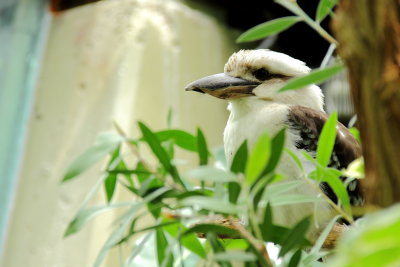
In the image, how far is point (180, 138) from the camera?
85cm

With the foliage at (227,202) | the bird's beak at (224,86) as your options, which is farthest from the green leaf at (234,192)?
the bird's beak at (224,86)

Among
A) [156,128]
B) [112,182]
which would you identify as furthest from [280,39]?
[112,182]

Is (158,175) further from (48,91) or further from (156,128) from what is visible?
(48,91)

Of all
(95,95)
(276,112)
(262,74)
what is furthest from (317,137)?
(95,95)

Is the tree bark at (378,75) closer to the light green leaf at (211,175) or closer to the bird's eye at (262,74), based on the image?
the light green leaf at (211,175)

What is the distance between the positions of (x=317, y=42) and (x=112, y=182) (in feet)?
6.72

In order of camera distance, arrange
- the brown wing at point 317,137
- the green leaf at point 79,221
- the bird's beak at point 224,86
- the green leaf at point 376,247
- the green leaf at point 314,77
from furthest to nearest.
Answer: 1. the bird's beak at point 224,86
2. the brown wing at point 317,137
3. the green leaf at point 79,221
4. the green leaf at point 314,77
5. the green leaf at point 376,247

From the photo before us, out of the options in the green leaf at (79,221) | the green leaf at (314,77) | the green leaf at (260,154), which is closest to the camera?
the green leaf at (260,154)

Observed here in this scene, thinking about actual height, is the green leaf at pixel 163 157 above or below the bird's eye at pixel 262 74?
above

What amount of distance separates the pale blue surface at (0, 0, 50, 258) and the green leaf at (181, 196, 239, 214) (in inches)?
84.6

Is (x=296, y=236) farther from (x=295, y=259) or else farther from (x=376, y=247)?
(x=376, y=247)

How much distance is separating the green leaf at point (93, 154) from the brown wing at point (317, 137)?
0.58m

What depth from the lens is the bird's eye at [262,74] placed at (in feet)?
4.60

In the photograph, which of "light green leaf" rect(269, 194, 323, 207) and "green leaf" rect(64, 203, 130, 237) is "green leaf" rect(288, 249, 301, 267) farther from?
"green leaf" rect(64, 203, 130, 237)
